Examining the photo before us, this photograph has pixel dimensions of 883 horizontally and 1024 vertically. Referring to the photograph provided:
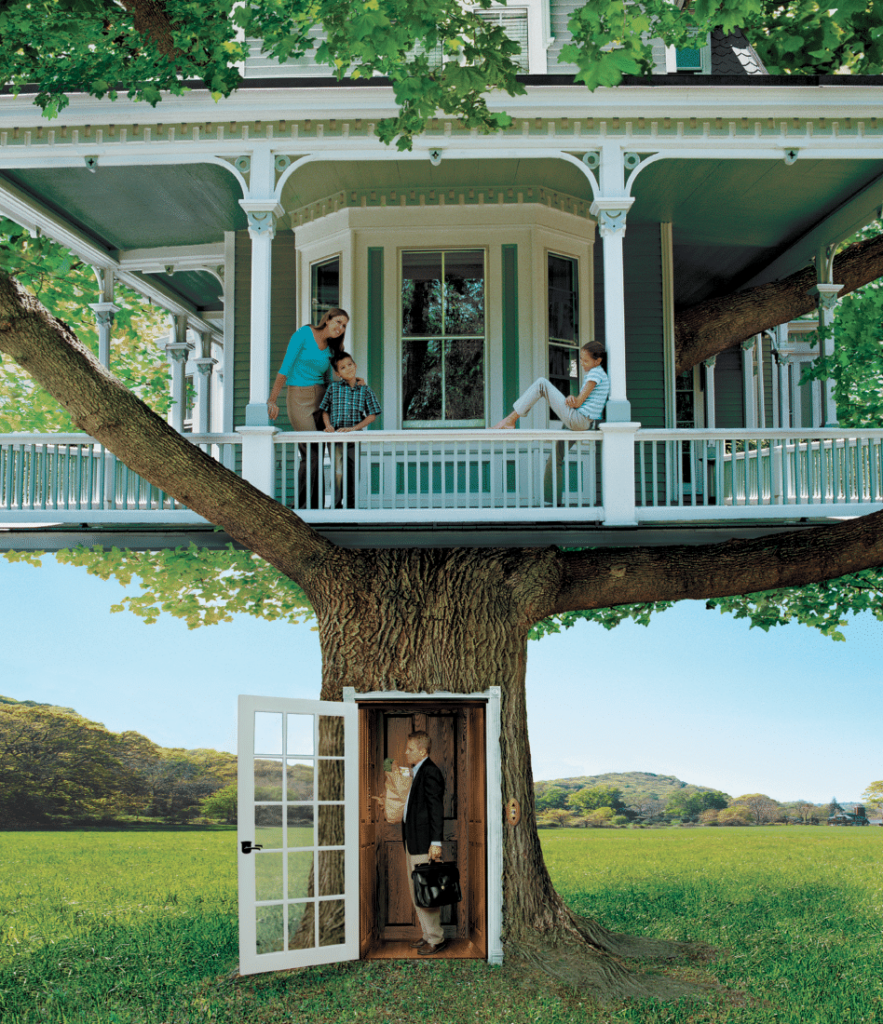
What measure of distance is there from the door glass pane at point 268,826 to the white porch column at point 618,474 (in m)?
3.55

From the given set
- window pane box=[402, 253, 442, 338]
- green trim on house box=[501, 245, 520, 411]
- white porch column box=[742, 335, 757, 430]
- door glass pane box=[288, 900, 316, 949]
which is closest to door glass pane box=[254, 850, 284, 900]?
door glass pane box=[288, 900, 316, 949]

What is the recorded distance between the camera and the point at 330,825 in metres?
9.38

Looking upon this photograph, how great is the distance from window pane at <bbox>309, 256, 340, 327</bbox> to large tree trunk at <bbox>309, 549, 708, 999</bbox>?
317 centimetres

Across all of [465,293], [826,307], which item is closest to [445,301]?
[465,293]

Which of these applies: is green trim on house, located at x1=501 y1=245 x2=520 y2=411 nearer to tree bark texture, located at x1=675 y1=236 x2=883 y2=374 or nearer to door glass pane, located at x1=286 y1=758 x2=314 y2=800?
tree bark texture, located at x1=675 y1=236 x2=883 y2=374

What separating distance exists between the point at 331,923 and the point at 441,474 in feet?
12.8

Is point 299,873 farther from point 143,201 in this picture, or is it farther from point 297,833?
point 143,201

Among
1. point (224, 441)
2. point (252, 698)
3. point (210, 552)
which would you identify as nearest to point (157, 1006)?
point (252, 698)

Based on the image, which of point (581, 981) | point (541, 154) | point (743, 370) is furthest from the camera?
point (743, 370)

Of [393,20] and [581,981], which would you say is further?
[581,981]

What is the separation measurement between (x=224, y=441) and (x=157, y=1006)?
189 inches

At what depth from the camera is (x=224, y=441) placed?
9.73 metres

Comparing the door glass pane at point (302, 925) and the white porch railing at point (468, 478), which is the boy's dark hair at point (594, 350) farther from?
the door glass pane at point (302, 925)

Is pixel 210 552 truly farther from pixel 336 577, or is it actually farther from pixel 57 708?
pixel 57 708
